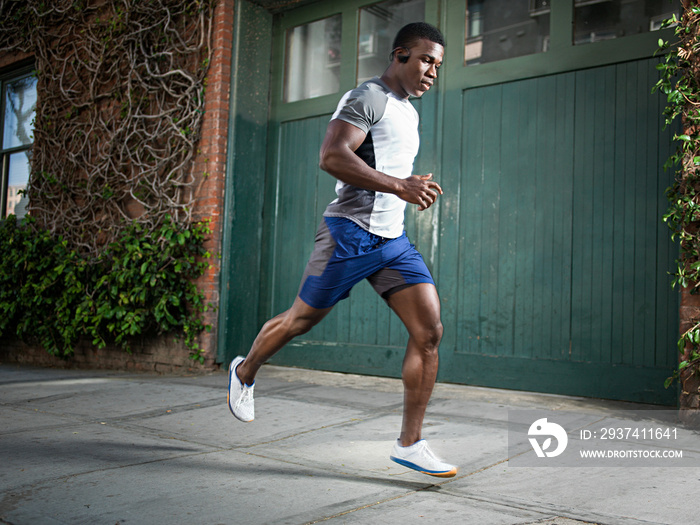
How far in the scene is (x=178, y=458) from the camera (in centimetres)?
291

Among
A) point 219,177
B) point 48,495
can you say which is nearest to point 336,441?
point 48,495

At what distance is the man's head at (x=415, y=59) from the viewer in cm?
271

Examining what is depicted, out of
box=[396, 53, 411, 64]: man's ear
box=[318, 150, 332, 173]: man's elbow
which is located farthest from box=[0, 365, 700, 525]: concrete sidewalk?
box=[396, 53, 411, 64]: man's ear

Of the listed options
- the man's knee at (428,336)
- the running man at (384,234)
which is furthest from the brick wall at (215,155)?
the man's knee at (428,336)

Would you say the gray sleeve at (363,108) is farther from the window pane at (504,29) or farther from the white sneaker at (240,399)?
the window pane at (504,29)

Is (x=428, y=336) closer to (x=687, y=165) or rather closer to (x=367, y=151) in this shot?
A: (x=367, y=151)

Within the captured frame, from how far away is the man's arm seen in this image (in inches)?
95.6

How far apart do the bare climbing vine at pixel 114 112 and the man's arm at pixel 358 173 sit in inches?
142

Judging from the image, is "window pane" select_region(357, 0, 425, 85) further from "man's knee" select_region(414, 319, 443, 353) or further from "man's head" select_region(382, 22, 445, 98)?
"man's knee" select_region(414, 319, 443, 353)

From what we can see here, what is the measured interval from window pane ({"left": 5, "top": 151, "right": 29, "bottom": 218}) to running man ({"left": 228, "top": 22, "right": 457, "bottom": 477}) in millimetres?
6477

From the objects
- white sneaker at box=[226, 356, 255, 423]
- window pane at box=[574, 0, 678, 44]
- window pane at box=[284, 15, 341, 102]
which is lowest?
white sneaker at box=[226, 356, 255, 423]

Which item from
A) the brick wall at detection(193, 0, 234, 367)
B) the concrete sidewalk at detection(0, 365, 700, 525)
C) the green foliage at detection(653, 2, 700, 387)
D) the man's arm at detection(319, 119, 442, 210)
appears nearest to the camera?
the concrete sidewalk at detection(0, 365, 700, 525)

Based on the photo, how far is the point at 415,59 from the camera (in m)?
2.72

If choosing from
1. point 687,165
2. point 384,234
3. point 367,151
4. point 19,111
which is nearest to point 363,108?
point 367,151
